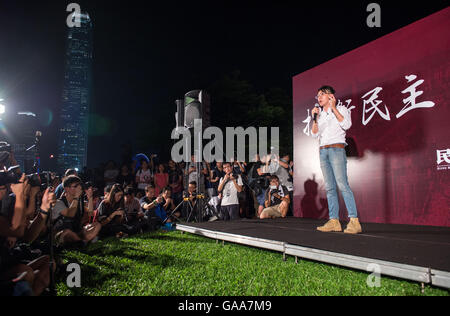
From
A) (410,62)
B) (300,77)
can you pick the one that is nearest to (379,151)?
(410,62)

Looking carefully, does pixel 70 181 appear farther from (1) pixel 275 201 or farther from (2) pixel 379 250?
(1) pixel 275 201

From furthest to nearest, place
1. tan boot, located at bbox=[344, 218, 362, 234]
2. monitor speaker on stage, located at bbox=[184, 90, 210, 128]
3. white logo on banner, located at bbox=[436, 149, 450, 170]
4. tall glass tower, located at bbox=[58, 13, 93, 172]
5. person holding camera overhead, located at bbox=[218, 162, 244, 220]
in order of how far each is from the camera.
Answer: tall glass tower, located at bbox=[58, 13, 93, 172] → person holding camera overhead, located at bbox=[218, 162, 244, 220] → monitor speaker on stage, located at bbox=[184, 90, 210, 128] → white logo on banner, located at bbox=[436, 149, 450, 170] → tan boot, located at bbox=[344, 218, 362, 234]

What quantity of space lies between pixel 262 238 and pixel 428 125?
9.86ft

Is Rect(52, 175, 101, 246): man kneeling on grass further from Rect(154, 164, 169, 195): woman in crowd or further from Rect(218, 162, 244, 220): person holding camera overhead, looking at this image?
Rect(154, 164, 169, 195): woman in crowd

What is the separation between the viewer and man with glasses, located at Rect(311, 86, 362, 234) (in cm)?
302

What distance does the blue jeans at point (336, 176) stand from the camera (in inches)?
118

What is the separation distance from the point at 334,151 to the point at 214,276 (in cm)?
201

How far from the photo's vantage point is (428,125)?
12.3 ft

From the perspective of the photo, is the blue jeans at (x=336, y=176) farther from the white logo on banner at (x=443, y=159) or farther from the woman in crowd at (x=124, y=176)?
the woman in crowd at (x=124, y=176)

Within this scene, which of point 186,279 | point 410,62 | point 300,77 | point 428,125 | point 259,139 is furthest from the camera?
point 259,139

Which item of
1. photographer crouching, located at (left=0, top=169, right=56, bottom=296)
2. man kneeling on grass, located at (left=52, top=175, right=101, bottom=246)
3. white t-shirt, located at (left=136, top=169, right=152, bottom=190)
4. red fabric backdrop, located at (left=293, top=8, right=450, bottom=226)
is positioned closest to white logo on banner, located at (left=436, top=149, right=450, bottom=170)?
red fabric backdrop, located at (left=293, top=8, right=450, bottom=226)

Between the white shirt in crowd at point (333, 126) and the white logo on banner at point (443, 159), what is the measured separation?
A: 158 centimetres

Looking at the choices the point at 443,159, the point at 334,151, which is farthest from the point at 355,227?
the point at 443,159
